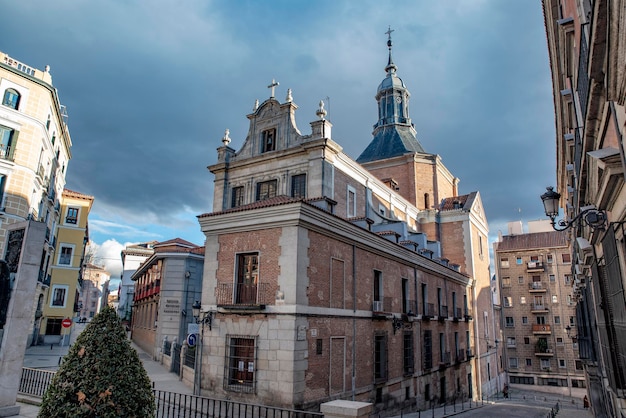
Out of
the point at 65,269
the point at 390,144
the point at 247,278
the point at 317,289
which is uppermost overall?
the point at 390,144

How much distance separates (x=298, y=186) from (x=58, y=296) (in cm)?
2618

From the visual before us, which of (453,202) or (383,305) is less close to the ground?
(453,202)

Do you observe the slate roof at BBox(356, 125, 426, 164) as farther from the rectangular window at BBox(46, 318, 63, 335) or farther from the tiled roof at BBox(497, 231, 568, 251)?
the rectangular window at BBox(46, 318, 63, 335)

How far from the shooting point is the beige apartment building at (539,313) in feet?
161

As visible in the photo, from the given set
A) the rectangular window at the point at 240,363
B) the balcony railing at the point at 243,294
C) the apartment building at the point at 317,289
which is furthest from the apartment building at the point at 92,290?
the rectangular window at the point at 240,363

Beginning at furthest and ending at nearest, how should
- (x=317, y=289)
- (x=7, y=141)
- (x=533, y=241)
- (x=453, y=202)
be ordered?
1. (x=533, y=241)
2. (x=453, y=202)
3. (x=7, y=141)
4. (x=317, y=289)

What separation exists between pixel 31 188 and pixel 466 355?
107 feet

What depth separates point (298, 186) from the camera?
925 inches

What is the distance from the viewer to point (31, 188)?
86.8ft

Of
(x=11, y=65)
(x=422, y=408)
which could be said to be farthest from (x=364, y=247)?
(x=11, y=65)

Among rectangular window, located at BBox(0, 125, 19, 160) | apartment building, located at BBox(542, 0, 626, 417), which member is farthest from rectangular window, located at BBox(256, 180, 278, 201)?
rectangular window, located at BBox(0, 125, 19, 160)

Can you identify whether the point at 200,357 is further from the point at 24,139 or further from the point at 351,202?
the point at 24,139

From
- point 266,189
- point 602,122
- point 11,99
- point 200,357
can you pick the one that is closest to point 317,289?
point 200,357

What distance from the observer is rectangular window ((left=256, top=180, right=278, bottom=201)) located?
24.3 meters
